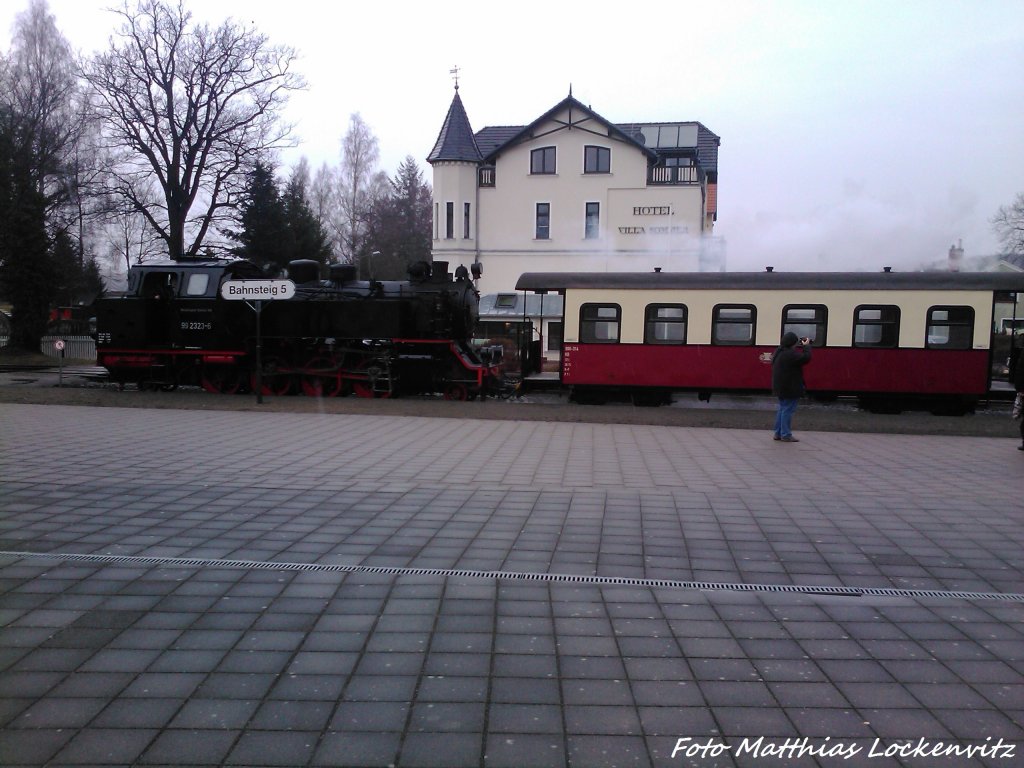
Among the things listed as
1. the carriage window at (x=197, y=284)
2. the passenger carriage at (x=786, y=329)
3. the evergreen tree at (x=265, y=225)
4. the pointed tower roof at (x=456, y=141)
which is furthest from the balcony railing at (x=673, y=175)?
the carriage window at (x=197, y=284)

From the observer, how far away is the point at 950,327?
17031 millimetres

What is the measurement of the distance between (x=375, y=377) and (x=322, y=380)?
60.5 inches

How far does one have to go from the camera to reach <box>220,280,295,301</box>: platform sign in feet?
51.2

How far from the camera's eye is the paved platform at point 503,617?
3229 millimetres

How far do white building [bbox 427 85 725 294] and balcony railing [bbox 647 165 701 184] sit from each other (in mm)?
55

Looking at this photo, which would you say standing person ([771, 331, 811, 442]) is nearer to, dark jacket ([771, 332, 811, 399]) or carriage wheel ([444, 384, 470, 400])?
dark jacket ([771, 332, 811, 399])

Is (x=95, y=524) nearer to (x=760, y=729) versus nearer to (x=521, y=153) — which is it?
(x=760, y=729)

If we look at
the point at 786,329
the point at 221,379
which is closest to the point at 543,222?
the point at 221,379

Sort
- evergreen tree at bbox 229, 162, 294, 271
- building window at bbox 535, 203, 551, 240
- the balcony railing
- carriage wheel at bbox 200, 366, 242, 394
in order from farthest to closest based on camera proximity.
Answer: building window at bbox 535, 203, 551, 240 < the balcony railing < evergreen tree at bbox 229, 162, 294, 271 < carriage wheel at bbox 200, 366, 242, 394

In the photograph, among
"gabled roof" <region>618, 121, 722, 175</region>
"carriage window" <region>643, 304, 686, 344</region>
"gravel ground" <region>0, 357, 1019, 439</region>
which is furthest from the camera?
"gabled roof" <region>618, 121, 722, 175</region>

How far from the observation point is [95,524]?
20.6ft

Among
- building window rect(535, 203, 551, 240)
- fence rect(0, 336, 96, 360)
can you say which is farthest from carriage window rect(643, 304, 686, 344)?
fence rect(0, 336, 96, 360)

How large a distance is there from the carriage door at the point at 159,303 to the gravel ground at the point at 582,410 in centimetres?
152

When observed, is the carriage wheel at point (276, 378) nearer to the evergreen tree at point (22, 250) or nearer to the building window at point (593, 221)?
the evergreen tree at point (22, 250)
